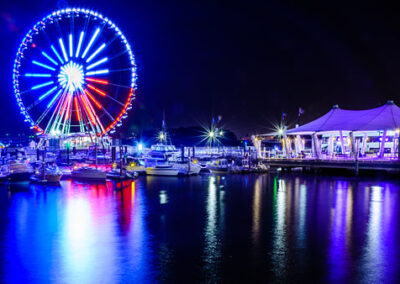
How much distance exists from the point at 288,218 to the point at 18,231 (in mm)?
12349

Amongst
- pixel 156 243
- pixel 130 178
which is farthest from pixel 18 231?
pixel 130 178

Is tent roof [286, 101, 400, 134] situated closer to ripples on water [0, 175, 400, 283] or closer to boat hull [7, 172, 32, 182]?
ripples on water [0, 175, 400, 283]

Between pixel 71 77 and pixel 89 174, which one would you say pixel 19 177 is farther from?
pixel 71 77

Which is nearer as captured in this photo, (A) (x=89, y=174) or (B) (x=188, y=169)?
(A) (x=89, y=174)

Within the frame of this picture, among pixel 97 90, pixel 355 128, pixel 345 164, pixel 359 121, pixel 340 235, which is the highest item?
pixel 97 90

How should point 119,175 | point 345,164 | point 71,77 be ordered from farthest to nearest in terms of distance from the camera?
point 345,164, point 119,175, point 71,77

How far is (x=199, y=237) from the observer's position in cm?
1606

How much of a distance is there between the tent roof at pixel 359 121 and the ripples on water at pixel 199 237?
51.6ft

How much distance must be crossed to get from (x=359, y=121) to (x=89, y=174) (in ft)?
97.6

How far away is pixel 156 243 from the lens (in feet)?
49.7

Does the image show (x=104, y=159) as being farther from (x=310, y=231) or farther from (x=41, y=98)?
(x=310, y=231)

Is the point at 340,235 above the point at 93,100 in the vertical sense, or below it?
below

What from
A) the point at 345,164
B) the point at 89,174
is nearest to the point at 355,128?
the point at 345,164

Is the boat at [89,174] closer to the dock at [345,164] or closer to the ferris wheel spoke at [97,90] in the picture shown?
the ferris wheel spoke at [97,90]
